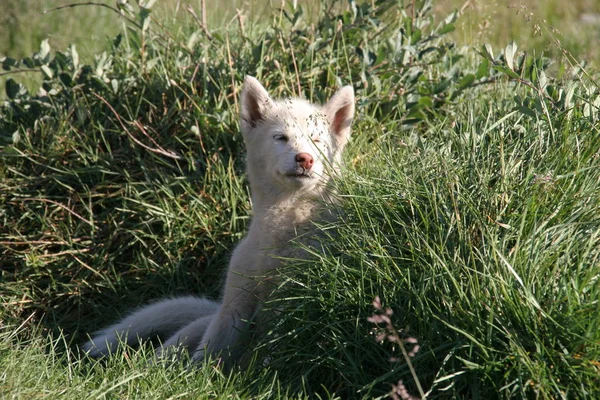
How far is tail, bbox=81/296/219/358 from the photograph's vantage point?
4.39 metres

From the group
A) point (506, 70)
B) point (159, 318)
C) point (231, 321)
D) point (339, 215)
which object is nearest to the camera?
point (339, 215)

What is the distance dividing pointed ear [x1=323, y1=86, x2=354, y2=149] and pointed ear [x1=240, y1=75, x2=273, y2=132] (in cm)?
34

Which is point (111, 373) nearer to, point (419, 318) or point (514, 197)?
point (419, 318)

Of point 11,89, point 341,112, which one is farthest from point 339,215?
point 11,89

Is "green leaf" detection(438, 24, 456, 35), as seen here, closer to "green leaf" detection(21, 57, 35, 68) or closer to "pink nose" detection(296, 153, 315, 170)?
"pink nose" detection(296, 153, 315, 170)

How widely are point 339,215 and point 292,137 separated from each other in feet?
Answer: 1.78

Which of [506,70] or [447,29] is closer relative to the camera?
[506,70]

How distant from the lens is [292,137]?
394cm

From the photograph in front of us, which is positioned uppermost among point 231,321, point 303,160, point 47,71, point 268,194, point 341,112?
point 47,71

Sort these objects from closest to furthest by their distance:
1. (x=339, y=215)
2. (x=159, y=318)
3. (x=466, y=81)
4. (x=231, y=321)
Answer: (x=339, y=215)
(x=231, y=321)
(x=159, y=318)
(x=466, y=81)


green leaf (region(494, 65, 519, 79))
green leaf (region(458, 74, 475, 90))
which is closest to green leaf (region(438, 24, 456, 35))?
green leaf (region(458, 74, 475, 90))

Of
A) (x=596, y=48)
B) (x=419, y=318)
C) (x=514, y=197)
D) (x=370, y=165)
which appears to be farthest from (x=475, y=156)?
(x=596, y=48)

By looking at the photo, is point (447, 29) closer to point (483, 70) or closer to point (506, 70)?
point (483, 70)

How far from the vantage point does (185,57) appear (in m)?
5.28
